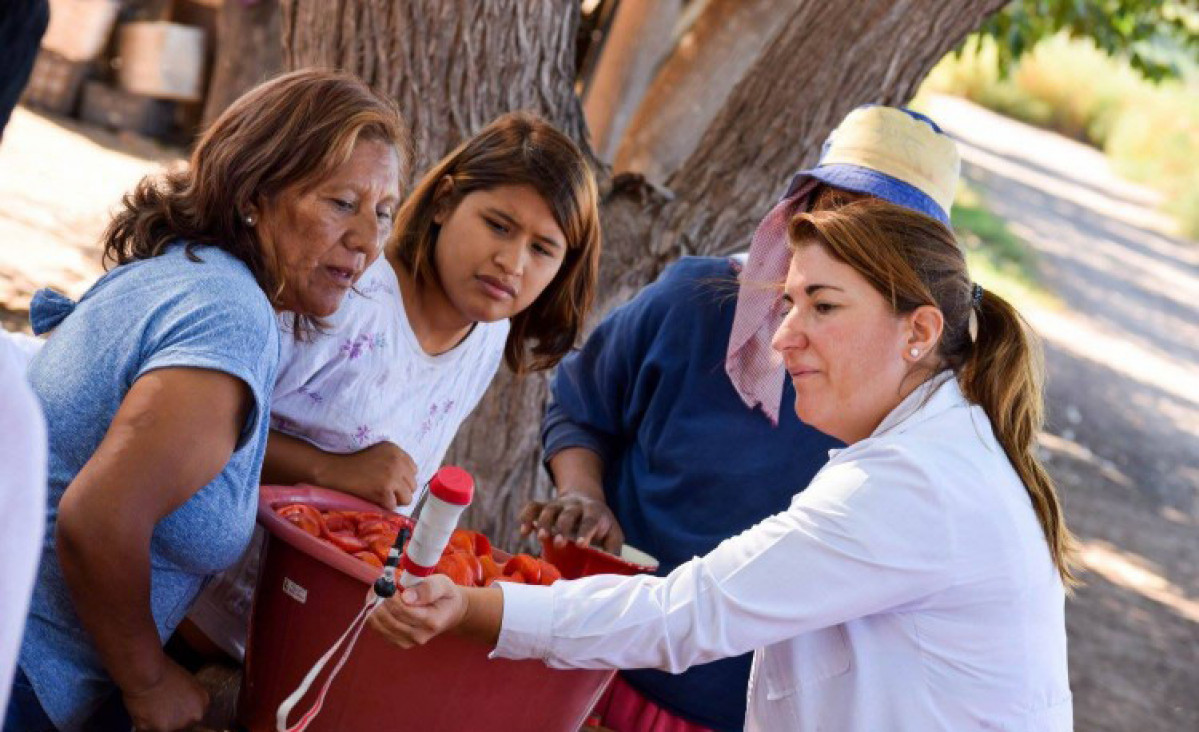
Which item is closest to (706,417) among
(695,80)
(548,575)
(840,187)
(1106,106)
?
(840,187)

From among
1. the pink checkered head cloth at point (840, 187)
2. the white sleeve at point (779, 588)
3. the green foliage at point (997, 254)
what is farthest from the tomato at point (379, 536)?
the green foliage at point (997, 254)

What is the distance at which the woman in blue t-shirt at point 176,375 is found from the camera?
1799 millimetres

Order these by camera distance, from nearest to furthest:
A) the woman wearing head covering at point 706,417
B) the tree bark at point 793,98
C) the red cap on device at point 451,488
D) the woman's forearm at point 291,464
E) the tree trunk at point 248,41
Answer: the red cap on device at point 451,488
the woman's forearm at point 291,464
the woman wearing head covering at point 706,417
the tree bark at point 793,98
the tree trunk at point 248,41

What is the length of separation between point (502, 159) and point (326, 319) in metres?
0.51

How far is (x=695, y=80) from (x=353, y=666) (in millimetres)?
3740

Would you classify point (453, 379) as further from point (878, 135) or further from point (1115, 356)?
point (1115, 356)

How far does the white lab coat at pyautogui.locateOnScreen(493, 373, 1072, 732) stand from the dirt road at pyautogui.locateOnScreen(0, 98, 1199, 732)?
16.4ft

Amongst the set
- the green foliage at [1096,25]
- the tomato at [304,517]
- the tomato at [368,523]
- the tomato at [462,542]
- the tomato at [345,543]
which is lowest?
the tomato at [462,542]

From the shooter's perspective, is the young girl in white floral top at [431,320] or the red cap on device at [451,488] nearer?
the red cap on device at [451,488]

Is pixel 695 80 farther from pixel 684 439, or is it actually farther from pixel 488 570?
pixel 488 570

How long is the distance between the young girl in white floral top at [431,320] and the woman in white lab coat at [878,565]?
58 centimetres

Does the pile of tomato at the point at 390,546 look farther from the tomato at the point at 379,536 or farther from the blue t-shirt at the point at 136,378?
the blue t-shirt at the point at 136,378

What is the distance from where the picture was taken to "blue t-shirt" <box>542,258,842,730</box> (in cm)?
271

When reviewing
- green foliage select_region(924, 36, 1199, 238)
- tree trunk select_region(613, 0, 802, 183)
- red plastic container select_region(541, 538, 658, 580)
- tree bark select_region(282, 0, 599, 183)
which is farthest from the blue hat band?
green foliage select_region(924, 36, 1199, 238)
